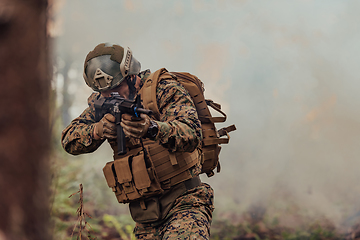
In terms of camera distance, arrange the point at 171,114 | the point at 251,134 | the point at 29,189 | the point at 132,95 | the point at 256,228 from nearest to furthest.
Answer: the point at 29,189, the point at 171,114, the point at 132,95, the point at 256,228, the point at 251,134

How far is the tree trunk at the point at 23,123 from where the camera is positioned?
2.85 feet

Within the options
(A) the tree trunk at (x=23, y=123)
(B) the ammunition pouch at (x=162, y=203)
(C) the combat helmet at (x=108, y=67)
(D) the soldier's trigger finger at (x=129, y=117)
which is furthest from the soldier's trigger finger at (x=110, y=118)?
(A) the tree trunk at (x=23, y=123)

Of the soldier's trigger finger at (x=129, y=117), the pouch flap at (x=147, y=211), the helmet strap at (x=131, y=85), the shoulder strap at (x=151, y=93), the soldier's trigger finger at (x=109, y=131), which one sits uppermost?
the helmet strap at (x=131, y=85)

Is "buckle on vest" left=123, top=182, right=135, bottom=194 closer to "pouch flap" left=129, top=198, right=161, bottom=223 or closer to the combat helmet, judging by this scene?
"pouch flap" left=129, top=198, right=161, bottom=223

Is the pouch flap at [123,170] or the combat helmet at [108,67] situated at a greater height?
the combat helmet at [108,67]

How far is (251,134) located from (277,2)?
2814 mm

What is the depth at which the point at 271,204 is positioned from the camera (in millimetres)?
6711

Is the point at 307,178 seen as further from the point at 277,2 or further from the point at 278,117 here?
the point at 277,2

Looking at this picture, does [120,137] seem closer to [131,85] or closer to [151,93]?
[151,93]

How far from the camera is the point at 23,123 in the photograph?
2.95ft


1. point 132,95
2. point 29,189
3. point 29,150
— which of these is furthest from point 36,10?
point 132,95

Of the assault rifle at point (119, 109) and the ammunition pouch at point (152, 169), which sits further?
the ammunition pouch at point (152, 169)

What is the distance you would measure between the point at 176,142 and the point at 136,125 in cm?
32

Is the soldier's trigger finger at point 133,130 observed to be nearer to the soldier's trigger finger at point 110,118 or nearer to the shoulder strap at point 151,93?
the soldier's trigger finger at point 110,118
